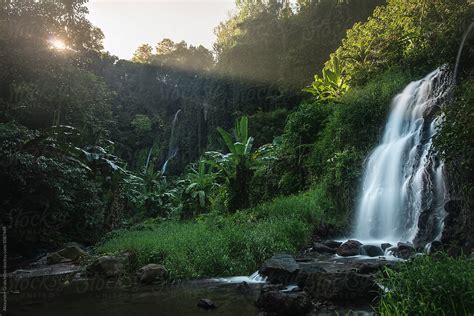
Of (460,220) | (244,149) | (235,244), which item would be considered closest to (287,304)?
(235,244)

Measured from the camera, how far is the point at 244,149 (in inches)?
577

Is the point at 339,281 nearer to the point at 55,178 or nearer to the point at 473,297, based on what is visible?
the point at 473,297

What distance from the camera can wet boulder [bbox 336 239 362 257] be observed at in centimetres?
923

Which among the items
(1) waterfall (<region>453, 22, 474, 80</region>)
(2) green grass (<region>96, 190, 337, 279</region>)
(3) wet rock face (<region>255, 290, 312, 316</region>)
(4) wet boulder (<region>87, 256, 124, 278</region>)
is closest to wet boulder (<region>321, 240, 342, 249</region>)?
(2) green grass (<region>96, 190, 337, 279</region>)

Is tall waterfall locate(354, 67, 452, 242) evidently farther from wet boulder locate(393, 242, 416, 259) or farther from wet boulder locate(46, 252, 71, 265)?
wet boulder locate(46, 252, 71, 265)

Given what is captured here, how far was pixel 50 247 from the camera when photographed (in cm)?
1514

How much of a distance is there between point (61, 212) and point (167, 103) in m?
27.7

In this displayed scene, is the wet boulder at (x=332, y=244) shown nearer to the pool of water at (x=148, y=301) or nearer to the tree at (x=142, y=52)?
the pool of water at (x=148, y=301)

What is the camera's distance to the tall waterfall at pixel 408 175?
983cm

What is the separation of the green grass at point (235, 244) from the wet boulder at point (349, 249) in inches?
45.6

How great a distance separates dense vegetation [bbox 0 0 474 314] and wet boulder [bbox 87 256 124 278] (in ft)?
1.74

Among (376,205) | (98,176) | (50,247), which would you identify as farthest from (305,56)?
(50,247)

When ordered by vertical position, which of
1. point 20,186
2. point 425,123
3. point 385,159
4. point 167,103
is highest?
point 167,103

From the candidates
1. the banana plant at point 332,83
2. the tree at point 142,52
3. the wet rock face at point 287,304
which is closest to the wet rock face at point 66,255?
the wet rock face at point 287,304
